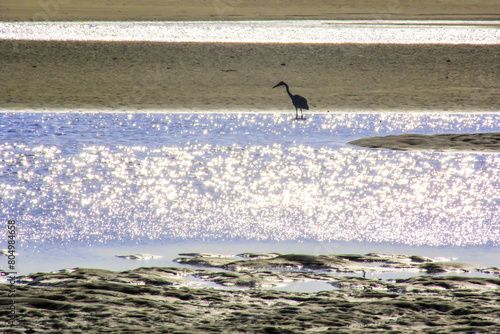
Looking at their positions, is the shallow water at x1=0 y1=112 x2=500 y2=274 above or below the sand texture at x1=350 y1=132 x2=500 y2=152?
below

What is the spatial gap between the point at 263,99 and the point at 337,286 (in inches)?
463

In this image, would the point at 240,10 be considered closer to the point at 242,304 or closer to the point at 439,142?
the point at 439,142

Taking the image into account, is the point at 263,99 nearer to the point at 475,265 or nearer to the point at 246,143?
the point at 246,143

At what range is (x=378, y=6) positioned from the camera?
156 ft

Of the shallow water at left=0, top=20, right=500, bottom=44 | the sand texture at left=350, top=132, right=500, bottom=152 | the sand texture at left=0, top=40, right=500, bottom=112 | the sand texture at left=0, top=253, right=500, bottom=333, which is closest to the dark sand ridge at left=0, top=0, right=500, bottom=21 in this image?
the shallow water at left=0, top=20, right=500, bottom=44

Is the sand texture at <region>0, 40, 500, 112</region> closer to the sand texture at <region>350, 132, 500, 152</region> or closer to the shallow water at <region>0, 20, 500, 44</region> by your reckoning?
the shallow water at <region>0, 20, 500, 44</region>

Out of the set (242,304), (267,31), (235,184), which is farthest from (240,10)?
(242,304)

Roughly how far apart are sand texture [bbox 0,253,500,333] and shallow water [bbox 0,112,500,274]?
43.1 inches

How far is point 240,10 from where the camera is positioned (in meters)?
44.1

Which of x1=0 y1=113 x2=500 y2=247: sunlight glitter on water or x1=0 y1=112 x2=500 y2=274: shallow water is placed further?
x1=0 y1=113 x2=500 y2=247: sunlight glitter on water

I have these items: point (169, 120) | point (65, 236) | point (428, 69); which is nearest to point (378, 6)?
point (428, 69)

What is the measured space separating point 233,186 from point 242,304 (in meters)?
4.11

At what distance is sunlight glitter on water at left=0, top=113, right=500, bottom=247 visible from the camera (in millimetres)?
6984

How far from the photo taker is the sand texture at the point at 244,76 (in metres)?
16.3
